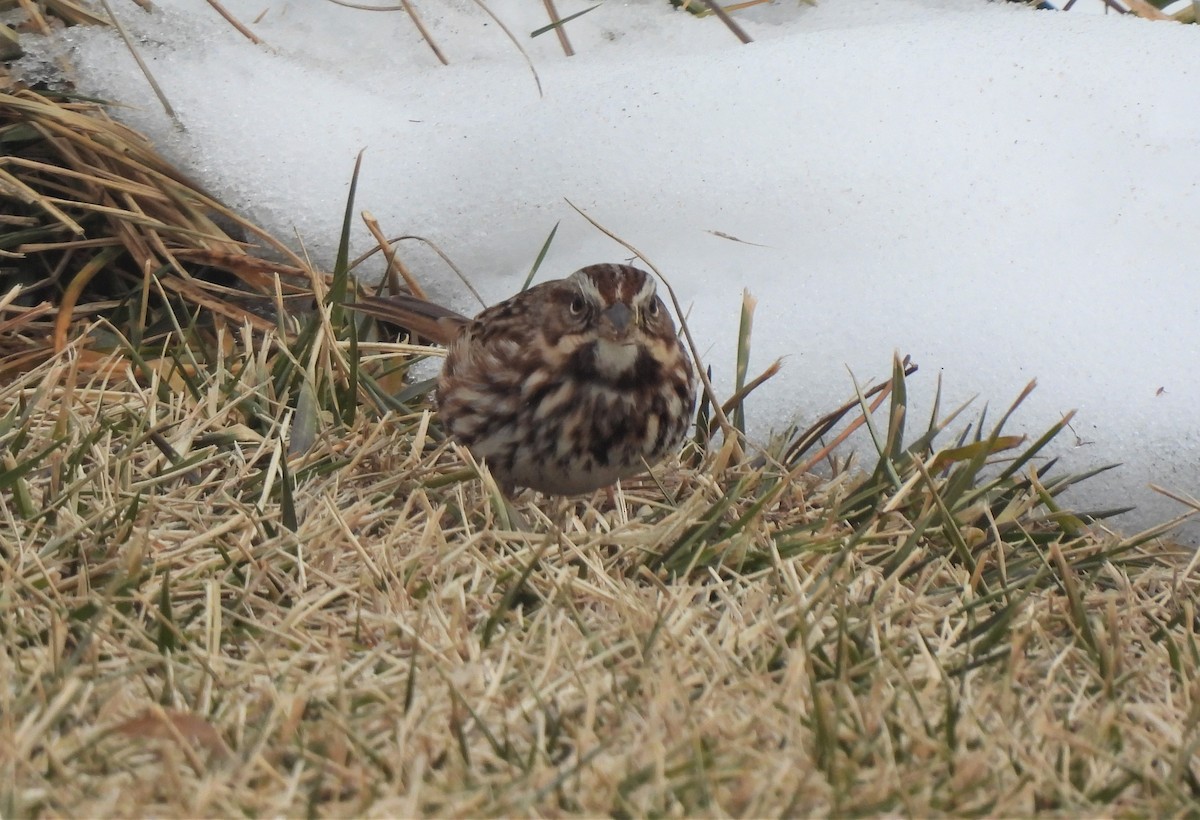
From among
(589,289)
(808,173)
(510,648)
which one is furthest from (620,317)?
(808,173)

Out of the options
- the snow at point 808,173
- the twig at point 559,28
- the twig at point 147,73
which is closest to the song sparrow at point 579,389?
the snow at point 808,173

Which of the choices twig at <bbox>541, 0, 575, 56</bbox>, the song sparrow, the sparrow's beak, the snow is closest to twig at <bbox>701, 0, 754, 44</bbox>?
the snow

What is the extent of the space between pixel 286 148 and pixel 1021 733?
2529mm

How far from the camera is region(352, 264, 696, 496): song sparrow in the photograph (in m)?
2.83

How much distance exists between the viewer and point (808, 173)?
144 inches

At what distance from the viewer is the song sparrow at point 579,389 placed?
2.83m

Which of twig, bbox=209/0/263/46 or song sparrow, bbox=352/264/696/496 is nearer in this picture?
song sparrow, bbox=352/264/696/496

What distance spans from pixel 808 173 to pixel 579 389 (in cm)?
113

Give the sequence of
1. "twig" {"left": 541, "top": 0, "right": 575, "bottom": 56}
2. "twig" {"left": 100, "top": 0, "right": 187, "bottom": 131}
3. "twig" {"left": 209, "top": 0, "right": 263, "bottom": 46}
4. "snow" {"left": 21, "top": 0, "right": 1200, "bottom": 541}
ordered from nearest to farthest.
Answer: "snow" {"left": 21, "top": 0, "right": 1200, "bottom": 541} < "twig" {"left": 100, "top": 0, "right": 187, "bottom": 131} < "twig" {"left": 209, "top": 0, "right": 263, "bottom": 46} < "twig" {"left": 541, "top": 0, "right": 575, "bottom": 56}

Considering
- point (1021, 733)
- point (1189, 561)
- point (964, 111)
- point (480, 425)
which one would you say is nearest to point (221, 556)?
point (480, 425)

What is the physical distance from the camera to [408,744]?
192 centimetres

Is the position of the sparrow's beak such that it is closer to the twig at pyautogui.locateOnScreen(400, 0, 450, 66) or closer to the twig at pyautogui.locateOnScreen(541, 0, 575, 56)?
the twig at pyautogui.locateOnScreen(541, 0, 575, 56)

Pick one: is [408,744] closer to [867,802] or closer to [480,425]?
[867,802]

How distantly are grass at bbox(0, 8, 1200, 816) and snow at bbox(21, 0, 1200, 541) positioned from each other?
0.17 m
